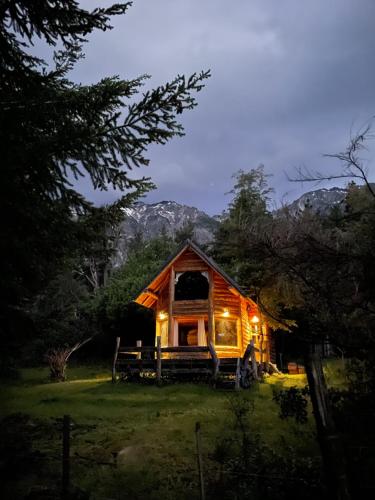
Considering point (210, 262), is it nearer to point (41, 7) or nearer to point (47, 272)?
point (47, 272)

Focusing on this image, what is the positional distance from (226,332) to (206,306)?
9.57ft

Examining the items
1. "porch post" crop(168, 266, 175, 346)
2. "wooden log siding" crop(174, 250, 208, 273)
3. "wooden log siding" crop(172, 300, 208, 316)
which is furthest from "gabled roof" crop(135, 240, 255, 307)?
"wooden log siding" crop(172, 300, 208, 316)

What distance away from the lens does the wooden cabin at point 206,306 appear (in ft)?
71.3

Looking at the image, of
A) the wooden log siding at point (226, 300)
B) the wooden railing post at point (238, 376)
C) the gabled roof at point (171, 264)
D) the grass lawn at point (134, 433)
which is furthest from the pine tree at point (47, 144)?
the wooden log siding at point (226, 300)

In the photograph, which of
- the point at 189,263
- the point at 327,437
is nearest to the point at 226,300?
the point at 189,263

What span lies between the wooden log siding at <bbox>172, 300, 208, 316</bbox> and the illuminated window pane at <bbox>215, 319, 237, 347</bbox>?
2.27m

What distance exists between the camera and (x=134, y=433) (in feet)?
30.4

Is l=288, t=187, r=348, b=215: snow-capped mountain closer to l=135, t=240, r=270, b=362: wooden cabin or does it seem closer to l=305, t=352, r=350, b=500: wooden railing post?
l=305, t=352, r=350, b=500: wooden railing post

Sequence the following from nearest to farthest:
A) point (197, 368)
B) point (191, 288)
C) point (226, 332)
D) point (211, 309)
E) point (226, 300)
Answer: point (197, 368)
point (211, 309)
point (226, 300)
point (226, 332)
point (191, 288)

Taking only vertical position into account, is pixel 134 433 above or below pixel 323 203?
below

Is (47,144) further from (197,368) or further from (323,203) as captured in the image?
(197,368)

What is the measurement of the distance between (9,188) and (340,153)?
486 cm

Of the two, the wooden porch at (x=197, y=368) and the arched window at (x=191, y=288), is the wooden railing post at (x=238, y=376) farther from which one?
the arched window at (x=191, y=288)

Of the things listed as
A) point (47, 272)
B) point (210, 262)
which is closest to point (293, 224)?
point (47, 272)
